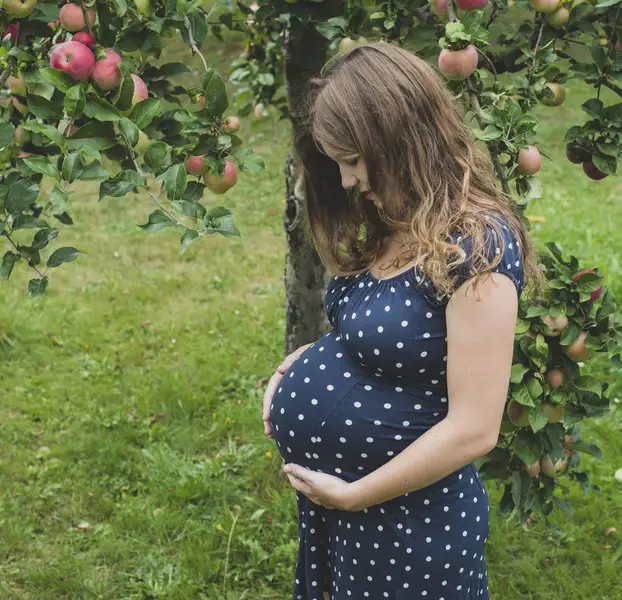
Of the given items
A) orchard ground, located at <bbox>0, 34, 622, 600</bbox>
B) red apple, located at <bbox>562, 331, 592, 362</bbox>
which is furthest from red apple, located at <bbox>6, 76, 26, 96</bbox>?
red apple, located at <bbox>562, 331, 592, 362</bbox>

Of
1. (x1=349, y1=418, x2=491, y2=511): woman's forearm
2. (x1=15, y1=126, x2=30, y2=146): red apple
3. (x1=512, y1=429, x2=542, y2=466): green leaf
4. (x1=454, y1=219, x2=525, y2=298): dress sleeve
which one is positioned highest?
(x1=15, y1=126, x2=30, y2=146): red apple

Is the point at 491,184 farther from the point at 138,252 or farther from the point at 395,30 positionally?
the point at 138,252

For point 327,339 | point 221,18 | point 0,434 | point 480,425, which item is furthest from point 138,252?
point 480,425

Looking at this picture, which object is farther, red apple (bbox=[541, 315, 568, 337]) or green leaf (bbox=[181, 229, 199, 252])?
red apple (bbox=[541, 315, 568, 337])

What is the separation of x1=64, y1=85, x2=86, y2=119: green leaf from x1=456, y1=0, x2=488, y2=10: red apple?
2.68ft

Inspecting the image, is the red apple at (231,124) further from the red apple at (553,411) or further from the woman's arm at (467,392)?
the red apple at (553,411)

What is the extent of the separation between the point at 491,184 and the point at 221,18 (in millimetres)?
1400

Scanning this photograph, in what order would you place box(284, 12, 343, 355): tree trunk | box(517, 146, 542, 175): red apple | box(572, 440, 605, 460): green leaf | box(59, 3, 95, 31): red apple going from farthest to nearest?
box(284, 12, 343, 355): tree trunk
box(572, 440, 605, 460): green leaf
box(517, 146, 542, 175): red apple
box(59, 3, 95, 31): red apple

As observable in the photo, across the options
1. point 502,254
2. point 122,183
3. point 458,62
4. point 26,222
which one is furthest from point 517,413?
point 26,222

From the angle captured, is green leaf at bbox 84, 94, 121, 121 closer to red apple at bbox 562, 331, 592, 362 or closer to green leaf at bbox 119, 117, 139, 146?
green leaf at bbox 119, 117, 139, 146

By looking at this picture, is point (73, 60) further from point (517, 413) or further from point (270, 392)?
point (517, 413)

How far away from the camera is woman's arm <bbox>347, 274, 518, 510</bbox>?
113 cm

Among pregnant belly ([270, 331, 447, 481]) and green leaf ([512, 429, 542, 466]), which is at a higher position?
pregnant belly ([270, 331, 447, 481])

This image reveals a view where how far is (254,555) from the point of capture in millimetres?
2395
